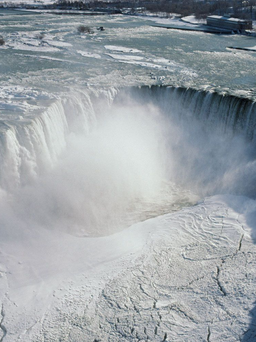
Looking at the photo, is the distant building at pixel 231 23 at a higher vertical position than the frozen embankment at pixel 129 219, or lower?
higher

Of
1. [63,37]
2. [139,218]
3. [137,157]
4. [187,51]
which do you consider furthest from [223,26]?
[139,218]

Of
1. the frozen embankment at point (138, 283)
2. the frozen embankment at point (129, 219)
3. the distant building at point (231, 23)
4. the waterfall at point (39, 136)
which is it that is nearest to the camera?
the frozen embankment at point (138, 283)

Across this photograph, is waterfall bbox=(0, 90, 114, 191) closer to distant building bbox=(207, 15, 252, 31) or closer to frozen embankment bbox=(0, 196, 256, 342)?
frozen embankment bbox=(0, 196, 256, 342)

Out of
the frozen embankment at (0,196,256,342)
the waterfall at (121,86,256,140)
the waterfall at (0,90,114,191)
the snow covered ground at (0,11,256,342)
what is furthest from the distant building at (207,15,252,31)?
the frozen embankment at (0,196,256,342)

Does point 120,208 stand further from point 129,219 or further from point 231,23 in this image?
point 231,23

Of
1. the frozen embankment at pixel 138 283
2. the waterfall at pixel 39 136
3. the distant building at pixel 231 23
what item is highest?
the distant building at pixel 231 23

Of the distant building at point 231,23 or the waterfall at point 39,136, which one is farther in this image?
the distant building at point 231,23

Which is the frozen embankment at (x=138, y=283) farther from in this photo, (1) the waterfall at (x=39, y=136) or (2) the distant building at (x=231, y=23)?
(2) the distant building at (x=231, y=23)

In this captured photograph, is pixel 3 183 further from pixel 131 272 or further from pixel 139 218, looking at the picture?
pixel 131 272

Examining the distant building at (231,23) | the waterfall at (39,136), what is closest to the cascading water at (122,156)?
the waterfall at (39,136)
